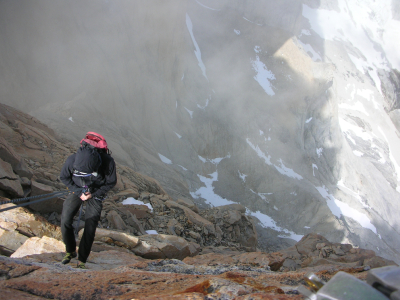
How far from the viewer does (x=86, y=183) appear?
327 centimetres

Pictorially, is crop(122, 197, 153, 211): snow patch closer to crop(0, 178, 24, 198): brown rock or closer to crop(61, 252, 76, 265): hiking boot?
crop(0, 178, 24, 198): brown rock

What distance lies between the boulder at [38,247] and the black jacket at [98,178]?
120 cm

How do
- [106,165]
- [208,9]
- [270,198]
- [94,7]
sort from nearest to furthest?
[106,165]
[94,7]
[270,198]
[208,9]

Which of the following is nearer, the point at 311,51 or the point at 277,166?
the point at 277,166

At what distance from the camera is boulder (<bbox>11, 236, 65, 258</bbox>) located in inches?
146

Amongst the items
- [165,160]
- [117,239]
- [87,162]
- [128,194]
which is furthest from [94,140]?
[165,160]

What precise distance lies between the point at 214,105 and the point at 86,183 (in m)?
35.0

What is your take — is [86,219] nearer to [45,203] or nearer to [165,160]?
[45,203]

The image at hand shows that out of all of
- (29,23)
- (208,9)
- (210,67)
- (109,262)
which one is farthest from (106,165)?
(208,9)

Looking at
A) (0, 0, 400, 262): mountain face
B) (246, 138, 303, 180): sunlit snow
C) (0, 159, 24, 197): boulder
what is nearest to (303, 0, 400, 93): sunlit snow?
(0, 0, 400, 262): mountain face

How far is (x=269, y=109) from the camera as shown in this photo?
39969 millimetres

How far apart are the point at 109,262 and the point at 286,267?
18.4 feet

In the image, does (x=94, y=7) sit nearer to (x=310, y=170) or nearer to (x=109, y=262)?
(x=109, y=262)

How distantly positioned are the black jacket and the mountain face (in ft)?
44.9
